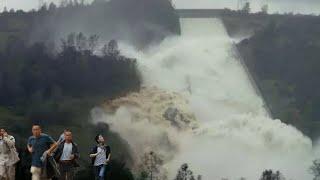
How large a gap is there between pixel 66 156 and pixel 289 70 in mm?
171455

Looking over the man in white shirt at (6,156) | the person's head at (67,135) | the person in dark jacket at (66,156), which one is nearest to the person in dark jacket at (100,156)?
the person in dark jacket at (66,156)

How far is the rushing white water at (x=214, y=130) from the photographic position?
154750mm

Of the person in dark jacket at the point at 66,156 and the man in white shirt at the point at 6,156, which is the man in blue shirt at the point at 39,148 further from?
the man in white shirt at the point at 6,156

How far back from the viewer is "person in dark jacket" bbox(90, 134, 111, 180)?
19.0 metres

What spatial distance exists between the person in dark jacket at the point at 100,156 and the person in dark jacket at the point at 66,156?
2.30 feet

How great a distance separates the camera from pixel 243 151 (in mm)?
168375

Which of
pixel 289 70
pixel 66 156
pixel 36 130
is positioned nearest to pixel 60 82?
pixel 289 70

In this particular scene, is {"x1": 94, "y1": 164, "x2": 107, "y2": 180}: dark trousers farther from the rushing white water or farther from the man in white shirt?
the rushing white water

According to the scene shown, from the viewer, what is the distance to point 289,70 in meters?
185

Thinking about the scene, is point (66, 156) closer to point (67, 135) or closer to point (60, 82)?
point (67, 135)

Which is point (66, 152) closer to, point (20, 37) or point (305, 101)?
point (305, 101)

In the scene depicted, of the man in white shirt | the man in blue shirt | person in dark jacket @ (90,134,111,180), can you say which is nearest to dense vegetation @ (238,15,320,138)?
person in dark jacket @ (90,134,111,180)

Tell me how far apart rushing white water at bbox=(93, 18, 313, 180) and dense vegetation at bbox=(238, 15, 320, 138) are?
3.99m

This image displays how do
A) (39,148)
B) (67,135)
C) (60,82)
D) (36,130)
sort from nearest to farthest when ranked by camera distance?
(36,130), (39,148), (67,135), (60,82)
